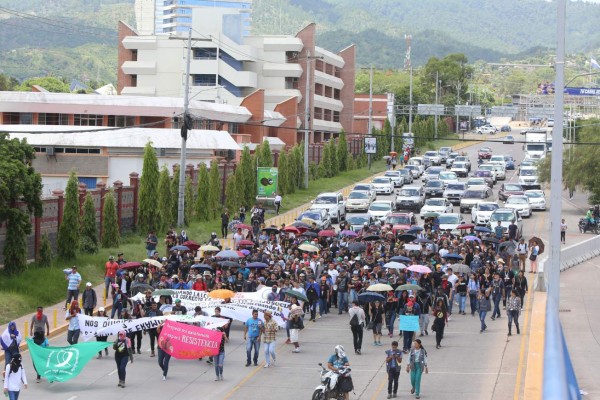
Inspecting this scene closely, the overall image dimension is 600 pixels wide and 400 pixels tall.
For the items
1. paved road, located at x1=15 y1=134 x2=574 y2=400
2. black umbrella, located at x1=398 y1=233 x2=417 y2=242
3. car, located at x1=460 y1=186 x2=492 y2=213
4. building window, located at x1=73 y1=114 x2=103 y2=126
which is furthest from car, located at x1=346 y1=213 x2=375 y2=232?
building window, located at x1=73 y1=114 x2=103 y2=126

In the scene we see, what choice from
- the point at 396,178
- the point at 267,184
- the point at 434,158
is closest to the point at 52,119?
the point at 267,184

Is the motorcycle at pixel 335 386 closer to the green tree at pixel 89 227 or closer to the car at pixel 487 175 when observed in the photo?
the green tree at pixel 89 227

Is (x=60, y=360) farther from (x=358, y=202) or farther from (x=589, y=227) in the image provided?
(x=589, y=227)

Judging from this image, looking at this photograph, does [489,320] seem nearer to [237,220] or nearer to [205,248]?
[205,248]

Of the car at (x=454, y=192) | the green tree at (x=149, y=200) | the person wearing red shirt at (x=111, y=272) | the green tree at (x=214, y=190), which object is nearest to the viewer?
the person wearing red shirt at (x=111, y=272)

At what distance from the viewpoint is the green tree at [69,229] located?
133ft

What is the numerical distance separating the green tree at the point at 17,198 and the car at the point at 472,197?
A: 31.3 meters

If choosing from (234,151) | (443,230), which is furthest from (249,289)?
(234,151)

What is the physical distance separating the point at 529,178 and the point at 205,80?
124 ft

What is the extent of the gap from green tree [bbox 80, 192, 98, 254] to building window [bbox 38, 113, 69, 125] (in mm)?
35986

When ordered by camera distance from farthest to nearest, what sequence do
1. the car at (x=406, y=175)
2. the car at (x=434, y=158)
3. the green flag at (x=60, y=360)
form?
the car at (x=434, y=158), the car at (x=406, y=175), the green flag at (x=60, y=360)

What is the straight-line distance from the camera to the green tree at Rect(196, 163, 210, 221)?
2281 inches

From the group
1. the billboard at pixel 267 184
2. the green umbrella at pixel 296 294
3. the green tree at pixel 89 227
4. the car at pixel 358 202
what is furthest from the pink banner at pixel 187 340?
the car at pixel 358 202

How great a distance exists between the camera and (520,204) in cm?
6338
